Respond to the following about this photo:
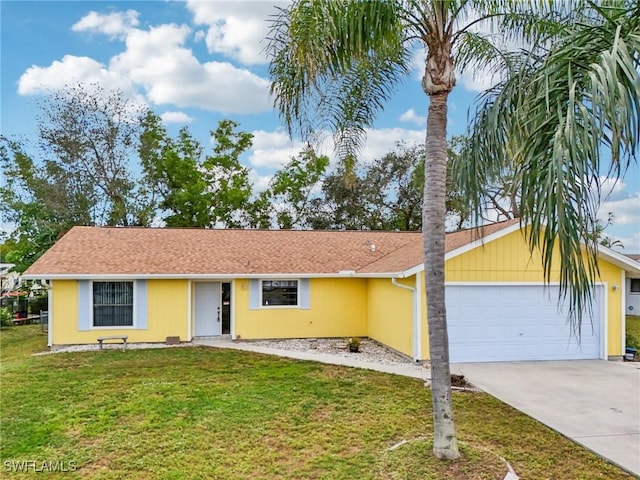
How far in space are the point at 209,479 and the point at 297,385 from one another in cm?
415

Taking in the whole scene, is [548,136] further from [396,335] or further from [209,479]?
[396,335]

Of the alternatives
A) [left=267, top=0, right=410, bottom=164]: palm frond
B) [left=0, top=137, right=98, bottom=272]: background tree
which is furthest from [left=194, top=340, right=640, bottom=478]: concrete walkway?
[left=0, top=137, right=98, bottom=272]: background tree

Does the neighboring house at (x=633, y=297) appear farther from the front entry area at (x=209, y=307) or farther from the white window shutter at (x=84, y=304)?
the white window shutter at (x=84, y=304)

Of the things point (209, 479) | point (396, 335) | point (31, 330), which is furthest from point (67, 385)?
point (31, 330)

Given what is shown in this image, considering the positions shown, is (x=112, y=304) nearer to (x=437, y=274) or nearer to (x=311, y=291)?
(x=311, y=291)

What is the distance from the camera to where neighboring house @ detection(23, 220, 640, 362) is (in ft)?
38.2

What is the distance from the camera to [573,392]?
8.88 m

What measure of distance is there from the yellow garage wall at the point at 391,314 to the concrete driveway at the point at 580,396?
1692mm

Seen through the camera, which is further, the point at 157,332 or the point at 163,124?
the point at 163,124

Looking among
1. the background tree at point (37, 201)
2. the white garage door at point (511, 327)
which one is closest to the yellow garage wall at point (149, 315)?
the white garage door at point (511, 327)

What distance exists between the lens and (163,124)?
96.7ft

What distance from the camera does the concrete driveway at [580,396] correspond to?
21.3ft

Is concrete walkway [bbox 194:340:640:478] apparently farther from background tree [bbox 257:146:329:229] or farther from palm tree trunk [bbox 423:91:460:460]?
background tree [bbox 257:146:329:229]

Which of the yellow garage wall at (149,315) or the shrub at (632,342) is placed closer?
the yellow garage wall at (149,315)
